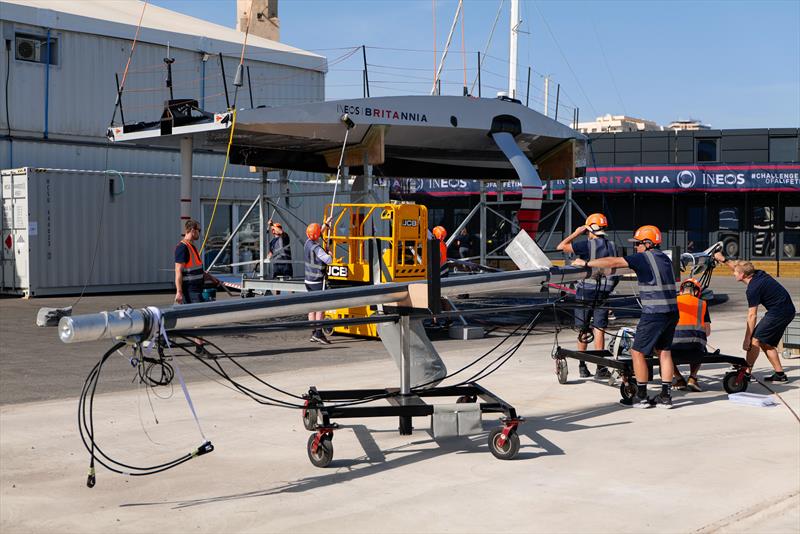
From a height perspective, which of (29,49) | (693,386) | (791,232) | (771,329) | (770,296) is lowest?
(693,386)

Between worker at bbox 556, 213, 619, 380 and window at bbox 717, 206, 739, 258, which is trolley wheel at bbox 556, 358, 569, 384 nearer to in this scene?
worker at bbox 556, 213, 619, 380

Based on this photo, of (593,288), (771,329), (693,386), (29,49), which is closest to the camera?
(693,386)

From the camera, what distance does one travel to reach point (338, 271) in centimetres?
1538

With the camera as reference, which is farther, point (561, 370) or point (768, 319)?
point (768, 319)

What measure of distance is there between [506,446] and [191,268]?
6.92m

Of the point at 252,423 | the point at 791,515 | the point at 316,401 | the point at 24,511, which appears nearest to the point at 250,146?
the point at 252,423

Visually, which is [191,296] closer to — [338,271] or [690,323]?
[338,271]

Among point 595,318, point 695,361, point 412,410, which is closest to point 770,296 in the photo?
point 695,361

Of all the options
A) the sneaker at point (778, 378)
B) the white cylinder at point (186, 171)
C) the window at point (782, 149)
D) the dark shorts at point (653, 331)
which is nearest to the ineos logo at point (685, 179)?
the window at point (782, 149)

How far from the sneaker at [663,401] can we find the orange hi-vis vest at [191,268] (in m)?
6.65

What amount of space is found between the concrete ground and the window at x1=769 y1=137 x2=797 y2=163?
25.7m

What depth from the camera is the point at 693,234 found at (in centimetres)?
3547

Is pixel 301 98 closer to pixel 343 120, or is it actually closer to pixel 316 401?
pixel 343 120

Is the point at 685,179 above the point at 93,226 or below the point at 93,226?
above
